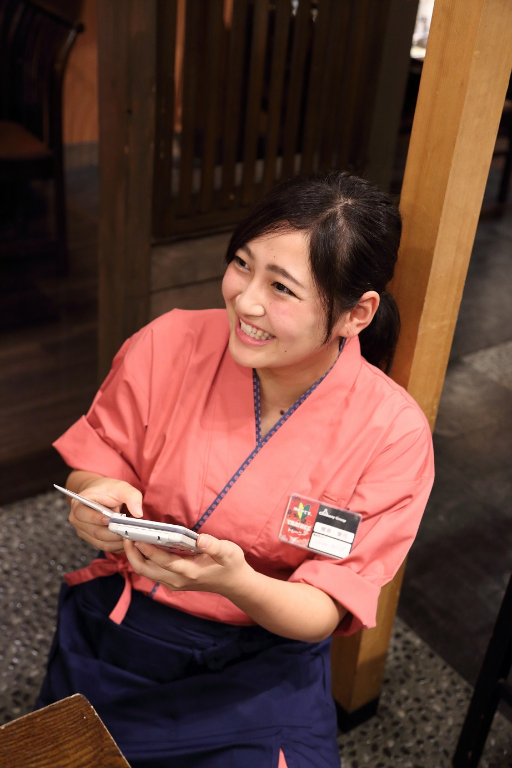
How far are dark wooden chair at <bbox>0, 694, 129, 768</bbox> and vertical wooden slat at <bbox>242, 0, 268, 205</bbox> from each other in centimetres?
182

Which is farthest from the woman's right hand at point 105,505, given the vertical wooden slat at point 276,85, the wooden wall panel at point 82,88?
the wooden wall panel at point 82,88

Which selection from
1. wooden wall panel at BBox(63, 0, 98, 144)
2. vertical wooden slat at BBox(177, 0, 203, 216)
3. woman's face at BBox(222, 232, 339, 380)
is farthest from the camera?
wooden wall panel at BBox(63, 0, 98, 144)

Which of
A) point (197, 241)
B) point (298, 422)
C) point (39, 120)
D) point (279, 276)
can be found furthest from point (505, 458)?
point (39, 120)

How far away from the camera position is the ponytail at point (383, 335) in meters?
1.46

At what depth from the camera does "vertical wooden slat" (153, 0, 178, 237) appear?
6.98 ft

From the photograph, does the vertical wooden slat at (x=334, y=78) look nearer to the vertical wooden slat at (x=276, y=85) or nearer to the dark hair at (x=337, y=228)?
the vertical wooden slat at (x=276, y=85)

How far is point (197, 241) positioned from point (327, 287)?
1310mm

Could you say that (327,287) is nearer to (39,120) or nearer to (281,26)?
(281,26)

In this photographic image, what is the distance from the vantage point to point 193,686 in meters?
1.42

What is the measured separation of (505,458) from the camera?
10.3 ft

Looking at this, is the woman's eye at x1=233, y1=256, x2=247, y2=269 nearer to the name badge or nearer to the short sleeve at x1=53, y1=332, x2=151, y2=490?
the short sleeve at x1=53, y1=332, x2=151, y2=490

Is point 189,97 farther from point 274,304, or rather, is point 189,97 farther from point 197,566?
point 197,566

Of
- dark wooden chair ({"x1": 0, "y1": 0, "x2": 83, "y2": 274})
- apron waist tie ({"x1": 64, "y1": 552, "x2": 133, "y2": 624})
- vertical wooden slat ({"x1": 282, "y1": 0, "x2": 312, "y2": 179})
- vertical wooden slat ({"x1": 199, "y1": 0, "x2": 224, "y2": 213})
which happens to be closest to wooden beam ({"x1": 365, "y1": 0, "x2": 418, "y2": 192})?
vertical wooden slat ({"x1": 282, "y1": 0, "x2": 312, "y2": 179})

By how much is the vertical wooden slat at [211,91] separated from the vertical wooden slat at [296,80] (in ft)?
0.83
